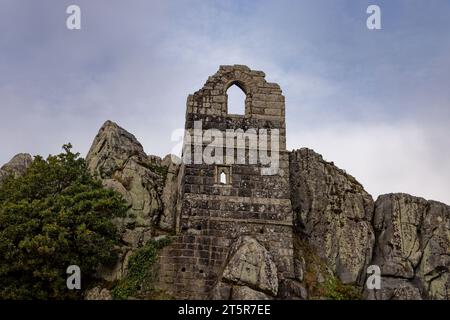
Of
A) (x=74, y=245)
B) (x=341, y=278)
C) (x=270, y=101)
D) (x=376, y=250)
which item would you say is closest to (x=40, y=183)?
(x=74, y=245)

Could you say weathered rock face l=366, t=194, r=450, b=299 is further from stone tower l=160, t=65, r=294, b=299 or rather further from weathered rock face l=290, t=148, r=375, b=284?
stone tower l=160, t=65, r=294, b=299

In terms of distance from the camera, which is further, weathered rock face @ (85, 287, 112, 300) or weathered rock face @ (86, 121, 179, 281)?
weathered rock face @ (86, 121, 179, 281)

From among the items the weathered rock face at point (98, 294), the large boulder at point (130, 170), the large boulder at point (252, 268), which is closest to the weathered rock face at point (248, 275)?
the large boulder at point (252, 268)

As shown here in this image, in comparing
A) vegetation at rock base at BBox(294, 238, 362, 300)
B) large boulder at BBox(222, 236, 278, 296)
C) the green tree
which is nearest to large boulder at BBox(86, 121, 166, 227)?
the green tree

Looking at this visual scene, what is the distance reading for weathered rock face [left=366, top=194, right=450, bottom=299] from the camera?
26.2 m

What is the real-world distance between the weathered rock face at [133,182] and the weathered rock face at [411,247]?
10.5 metres

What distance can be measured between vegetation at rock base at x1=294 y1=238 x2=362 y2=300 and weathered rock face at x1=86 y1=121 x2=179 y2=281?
6.43 metres

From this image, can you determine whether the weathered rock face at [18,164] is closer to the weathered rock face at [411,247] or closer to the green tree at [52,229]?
the green tree at [52,229]

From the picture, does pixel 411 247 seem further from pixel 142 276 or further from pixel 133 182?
pixel 133 182

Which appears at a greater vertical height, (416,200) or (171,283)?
(416,200)

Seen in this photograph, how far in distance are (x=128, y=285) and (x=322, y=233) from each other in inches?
389
